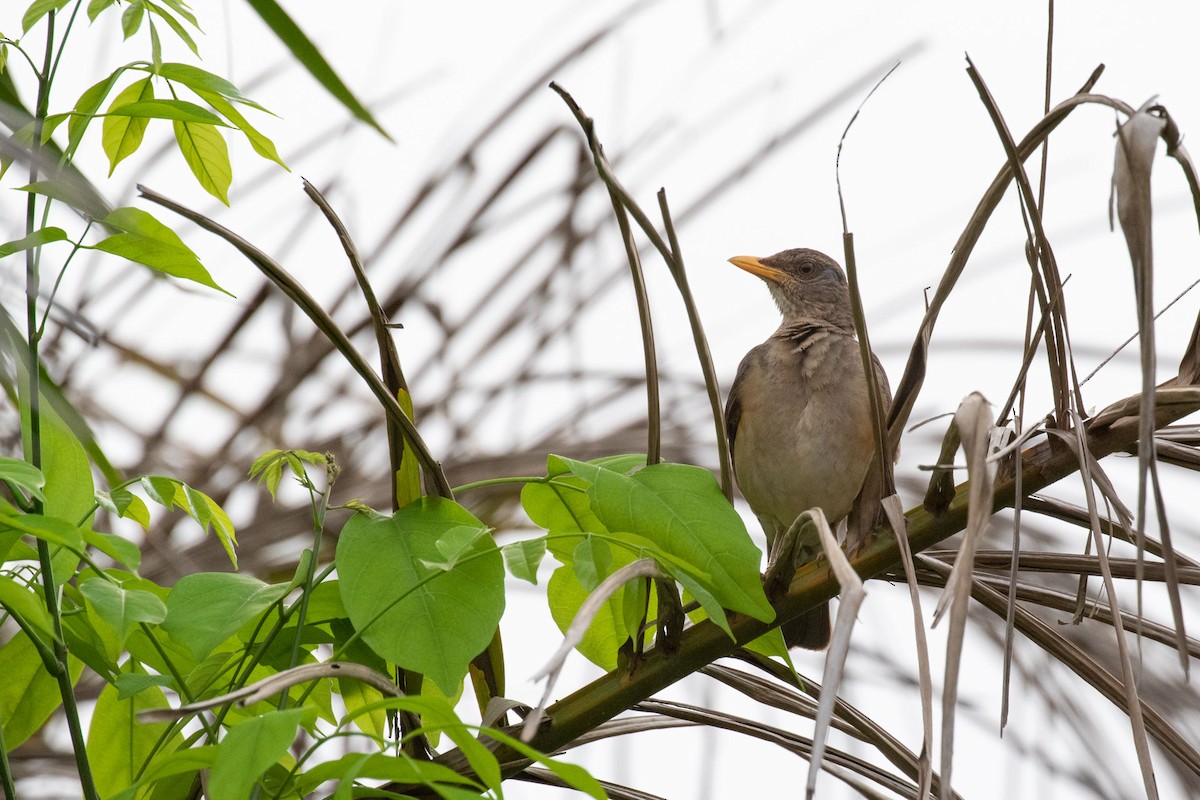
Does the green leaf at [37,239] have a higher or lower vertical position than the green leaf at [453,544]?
higher

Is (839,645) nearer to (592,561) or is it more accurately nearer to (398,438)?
(592,561)

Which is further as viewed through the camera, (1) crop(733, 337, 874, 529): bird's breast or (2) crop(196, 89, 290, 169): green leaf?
(1) crop(733, 337, 874, 529): bird's breast

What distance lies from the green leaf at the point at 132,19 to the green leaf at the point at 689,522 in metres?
0.48

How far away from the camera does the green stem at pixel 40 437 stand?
736 mm

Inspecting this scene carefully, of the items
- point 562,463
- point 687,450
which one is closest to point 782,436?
point 687,450

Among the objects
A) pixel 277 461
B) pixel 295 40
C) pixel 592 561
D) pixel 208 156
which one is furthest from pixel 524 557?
pixel 208 156

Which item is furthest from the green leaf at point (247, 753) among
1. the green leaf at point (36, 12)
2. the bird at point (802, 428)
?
the bird at point (802, 428)

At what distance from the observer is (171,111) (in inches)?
32.6

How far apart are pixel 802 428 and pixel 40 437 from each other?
6.34 ft

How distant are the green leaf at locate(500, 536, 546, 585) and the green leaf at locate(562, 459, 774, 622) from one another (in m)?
0.05

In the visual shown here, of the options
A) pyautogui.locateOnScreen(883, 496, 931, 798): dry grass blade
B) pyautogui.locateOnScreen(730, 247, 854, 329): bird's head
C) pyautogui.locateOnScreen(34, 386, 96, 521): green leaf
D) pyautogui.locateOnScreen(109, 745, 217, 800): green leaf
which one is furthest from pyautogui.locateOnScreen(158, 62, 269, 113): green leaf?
pyautogui.locateOnScreen(730, 247, 854, 329): bird's head

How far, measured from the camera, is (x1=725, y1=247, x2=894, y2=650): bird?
2.54 m

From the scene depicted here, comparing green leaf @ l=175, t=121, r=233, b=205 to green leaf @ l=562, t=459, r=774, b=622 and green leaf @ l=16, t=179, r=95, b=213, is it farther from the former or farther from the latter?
green leaf @ l=562, t=459, r=774, b=622

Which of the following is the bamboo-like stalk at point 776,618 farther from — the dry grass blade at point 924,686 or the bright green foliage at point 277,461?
the bright green foliage at point 277,461
